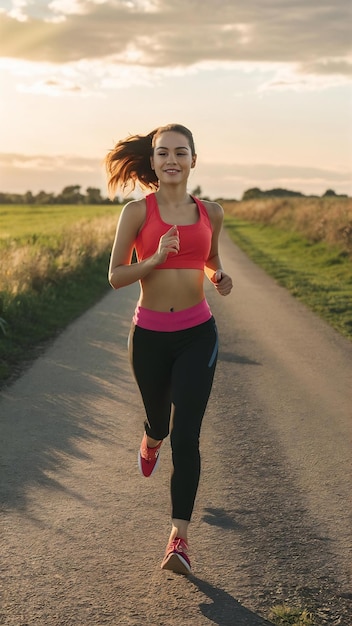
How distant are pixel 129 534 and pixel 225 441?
5.86ft

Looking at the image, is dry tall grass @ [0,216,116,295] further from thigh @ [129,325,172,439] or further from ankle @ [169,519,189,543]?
ankle @ [169,519,189,543]

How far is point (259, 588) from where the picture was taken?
3926mm

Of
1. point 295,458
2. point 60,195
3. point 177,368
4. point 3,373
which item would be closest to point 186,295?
point 177,368

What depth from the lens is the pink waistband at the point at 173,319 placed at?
14.2 feet

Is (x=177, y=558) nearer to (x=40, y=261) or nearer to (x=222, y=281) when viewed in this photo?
(x=222, y=281)

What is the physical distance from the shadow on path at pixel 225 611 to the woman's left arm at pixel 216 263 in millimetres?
1443

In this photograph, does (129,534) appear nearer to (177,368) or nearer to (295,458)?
(177,368)

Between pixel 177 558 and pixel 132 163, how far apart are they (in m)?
2.07

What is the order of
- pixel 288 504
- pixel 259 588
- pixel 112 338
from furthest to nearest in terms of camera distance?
pixel 112 338, pixel 288 504, pixel 259 588

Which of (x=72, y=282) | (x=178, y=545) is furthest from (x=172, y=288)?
(x=72, y=282)

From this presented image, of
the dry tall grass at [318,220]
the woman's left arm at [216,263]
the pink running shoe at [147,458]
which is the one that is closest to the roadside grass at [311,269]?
the dry tall grass at [318,220]

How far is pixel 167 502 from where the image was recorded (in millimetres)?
5059

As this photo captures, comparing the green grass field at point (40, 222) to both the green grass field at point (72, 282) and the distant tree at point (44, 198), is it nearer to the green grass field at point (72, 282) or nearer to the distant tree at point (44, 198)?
the green grass field at point (72, 282)

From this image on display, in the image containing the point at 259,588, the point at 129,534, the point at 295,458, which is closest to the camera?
the point at 259,588
